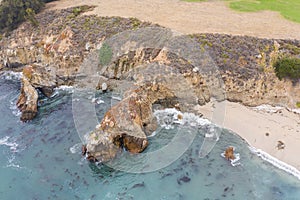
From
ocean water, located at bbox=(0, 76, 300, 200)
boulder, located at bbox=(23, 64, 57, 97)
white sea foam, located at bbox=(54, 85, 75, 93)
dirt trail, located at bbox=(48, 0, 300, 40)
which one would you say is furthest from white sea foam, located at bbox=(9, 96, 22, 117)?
dirt trail, located at bbox=(48, 0, 300, 40)

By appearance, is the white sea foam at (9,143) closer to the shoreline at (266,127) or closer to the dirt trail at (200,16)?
the shoreline at (266,127)

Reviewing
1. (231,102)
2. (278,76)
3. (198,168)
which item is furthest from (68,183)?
(278,76)

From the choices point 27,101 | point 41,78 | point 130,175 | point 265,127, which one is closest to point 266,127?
point 265,127

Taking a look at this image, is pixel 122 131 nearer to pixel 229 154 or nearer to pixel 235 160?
pixel 229 154

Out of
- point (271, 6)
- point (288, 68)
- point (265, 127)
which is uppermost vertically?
point (271, 6)

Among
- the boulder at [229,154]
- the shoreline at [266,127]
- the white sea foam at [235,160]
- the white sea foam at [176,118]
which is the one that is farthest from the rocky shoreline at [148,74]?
the white sea foam at [235,160]

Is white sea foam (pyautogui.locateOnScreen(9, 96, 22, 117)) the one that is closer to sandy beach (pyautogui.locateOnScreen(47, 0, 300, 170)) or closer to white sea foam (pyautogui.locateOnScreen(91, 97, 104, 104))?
white sea foam (pyautogui.locateOnScreen(91, 97, 104, 104))
